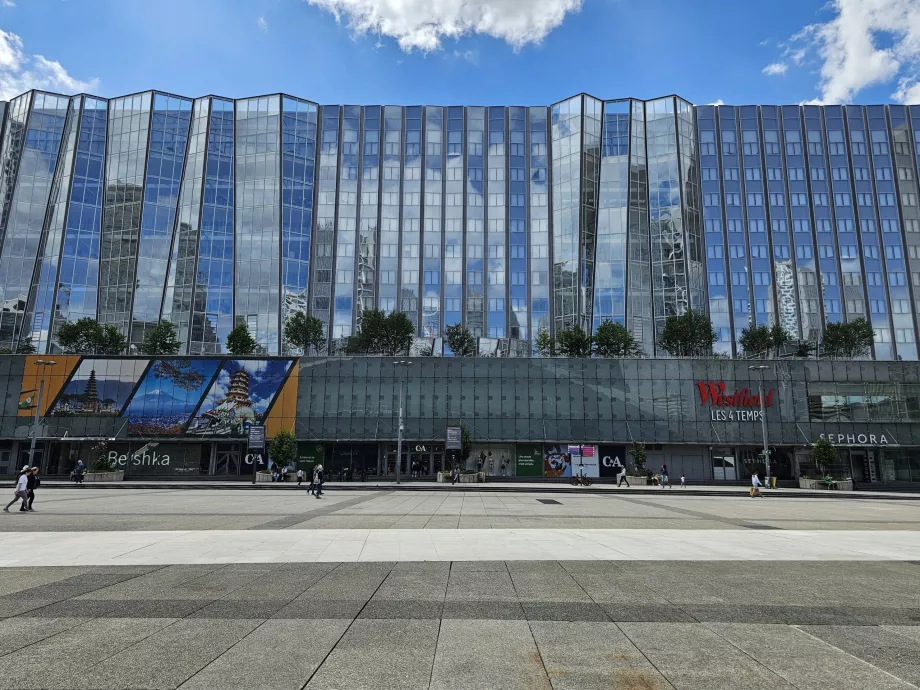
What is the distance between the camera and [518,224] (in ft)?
277

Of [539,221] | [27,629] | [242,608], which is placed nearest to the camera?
[27,629]

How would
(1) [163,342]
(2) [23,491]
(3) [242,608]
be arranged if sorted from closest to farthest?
(3) [242,608]
(2) [23,491]
(1) [163,342]

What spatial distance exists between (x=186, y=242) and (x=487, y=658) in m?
84.3

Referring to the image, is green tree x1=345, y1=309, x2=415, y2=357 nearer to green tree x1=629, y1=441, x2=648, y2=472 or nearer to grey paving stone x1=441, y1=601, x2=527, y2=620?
green tree x1=629, y1=441, x2=648, y2=472

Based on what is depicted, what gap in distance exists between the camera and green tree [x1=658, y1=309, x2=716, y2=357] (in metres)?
67.9

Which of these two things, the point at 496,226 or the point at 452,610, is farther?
the point at 496,226

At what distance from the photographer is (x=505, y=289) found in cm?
8281

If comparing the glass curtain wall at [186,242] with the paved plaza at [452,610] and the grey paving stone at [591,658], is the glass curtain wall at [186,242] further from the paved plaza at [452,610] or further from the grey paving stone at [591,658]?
the grey paving stone at [591,658]

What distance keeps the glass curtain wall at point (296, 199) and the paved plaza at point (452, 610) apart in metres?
64.6

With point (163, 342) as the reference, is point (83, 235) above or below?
above

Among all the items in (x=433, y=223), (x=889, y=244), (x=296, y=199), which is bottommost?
(x=889, y=244)

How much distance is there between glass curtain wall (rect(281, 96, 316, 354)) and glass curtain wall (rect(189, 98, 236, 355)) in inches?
288

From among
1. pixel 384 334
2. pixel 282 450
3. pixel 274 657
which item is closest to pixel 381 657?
pixel 274 657

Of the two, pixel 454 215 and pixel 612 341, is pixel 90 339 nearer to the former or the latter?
pixel 454 215
